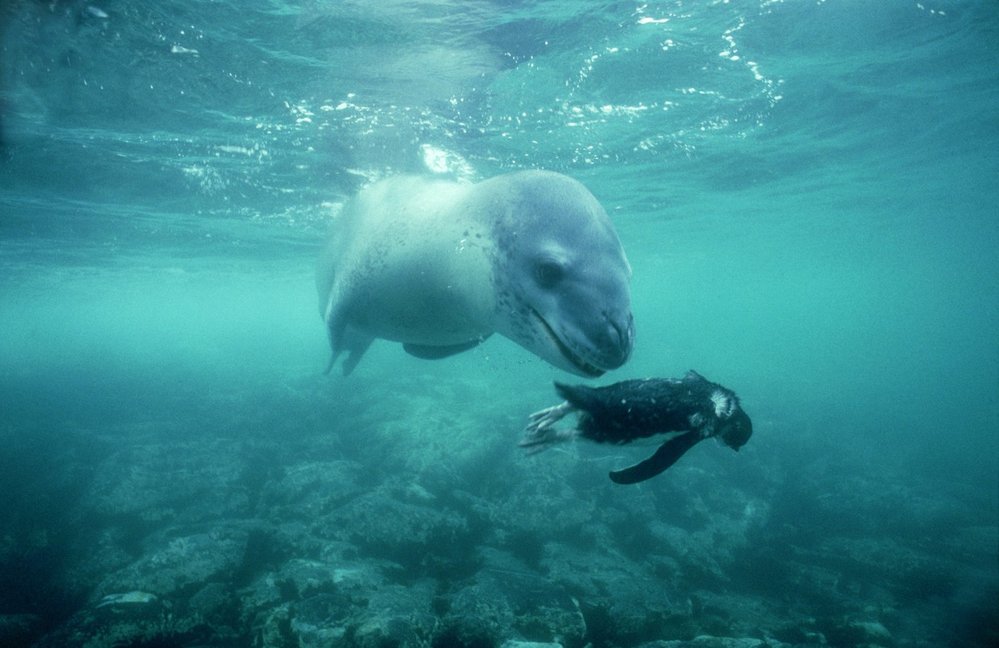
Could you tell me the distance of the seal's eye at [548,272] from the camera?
2320mm

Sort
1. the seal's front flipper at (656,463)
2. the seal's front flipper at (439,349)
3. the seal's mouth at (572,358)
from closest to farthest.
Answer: the seal's front flipper at (656,463) < the seal's mouth at (572,358) < the seal's front flipper at (439,349)

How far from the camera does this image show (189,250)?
23.0m

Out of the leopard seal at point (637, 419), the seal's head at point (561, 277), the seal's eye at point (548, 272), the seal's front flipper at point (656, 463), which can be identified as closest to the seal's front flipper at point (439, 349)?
the seal's head at point (561, 277)

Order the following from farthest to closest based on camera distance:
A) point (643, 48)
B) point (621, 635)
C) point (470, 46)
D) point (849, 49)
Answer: point (849, 49), point (643, 48), point (470, 46), point (621, 635)

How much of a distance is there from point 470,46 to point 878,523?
47.1ft

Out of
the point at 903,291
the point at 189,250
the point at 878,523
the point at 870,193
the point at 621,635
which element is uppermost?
the point at 870,193

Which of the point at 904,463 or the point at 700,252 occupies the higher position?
the point at 700,252

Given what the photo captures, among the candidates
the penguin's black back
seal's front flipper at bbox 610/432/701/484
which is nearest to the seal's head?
the penguin's black back

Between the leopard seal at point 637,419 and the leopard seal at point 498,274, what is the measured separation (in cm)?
15

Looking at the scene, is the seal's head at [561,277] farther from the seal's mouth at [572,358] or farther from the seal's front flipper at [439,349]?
the seal's front flipper at [439,349]

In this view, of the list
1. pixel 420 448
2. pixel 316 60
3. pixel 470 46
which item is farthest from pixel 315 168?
pixel 420 448

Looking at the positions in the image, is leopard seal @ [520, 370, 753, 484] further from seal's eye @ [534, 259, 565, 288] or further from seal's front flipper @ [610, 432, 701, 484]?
seal's eye @ [534, 259, 565, 288]

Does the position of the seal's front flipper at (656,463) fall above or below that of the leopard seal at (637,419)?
below

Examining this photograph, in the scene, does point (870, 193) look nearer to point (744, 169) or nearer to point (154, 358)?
point (744, 169)
